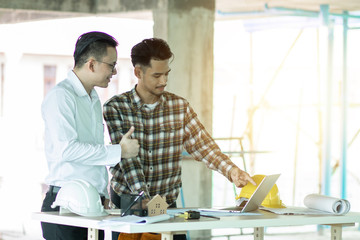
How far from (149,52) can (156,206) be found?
99cm

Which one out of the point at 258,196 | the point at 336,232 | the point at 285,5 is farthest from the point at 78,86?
the point at 285,5

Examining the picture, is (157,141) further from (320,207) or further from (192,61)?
(192,61)

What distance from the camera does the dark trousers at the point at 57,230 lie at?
3023 millimetres

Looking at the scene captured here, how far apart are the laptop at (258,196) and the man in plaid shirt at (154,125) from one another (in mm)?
123

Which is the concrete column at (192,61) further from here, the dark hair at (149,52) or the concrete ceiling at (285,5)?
the dark hair at (149,52)

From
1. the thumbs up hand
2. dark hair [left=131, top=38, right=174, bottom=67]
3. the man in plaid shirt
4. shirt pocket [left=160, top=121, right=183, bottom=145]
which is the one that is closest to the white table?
the thumbs up hand

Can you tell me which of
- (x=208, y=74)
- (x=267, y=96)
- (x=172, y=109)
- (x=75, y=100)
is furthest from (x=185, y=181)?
(x=75, y=100)

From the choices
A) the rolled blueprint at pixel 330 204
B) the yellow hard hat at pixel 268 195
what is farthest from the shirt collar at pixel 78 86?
the rolled blueprint at pixel 330 204

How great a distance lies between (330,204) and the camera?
3.29 metres

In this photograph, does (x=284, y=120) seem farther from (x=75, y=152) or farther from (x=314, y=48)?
(x=75, y=152)

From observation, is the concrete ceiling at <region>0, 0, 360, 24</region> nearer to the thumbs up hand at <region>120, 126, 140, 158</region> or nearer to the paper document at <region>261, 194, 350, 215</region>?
the paper document at <region>261, 194, 350, 215</region>

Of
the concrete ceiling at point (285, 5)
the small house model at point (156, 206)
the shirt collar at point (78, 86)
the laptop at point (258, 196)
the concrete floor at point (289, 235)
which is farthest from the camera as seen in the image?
the concrete ceiling at point (285, 5)

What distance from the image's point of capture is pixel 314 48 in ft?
26.8

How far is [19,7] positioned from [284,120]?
3263 millimetres
